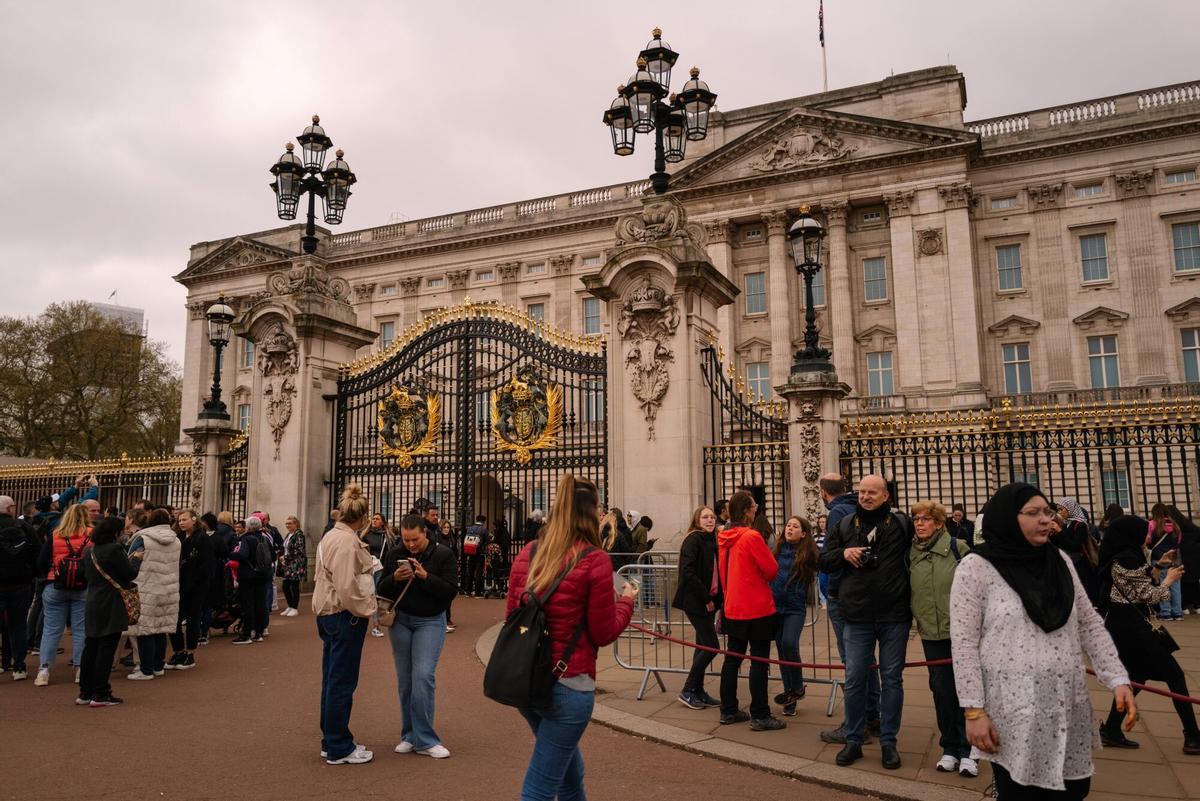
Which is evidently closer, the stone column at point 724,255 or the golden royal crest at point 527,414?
the golden royal crest at point 527,414

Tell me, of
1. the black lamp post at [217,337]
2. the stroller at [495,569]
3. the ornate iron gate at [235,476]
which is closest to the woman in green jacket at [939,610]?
the stroller at [495,569]

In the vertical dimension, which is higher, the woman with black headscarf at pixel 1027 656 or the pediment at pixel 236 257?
the pediment at pixel 236 257

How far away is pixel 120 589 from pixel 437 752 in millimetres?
4051

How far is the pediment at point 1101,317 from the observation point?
3631 cm

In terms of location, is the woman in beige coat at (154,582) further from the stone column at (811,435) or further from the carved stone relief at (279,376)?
the stone column at (811,435)

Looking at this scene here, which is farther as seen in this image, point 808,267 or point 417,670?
point 808,267

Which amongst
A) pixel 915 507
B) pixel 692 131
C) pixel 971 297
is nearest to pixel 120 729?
pixel 915 507

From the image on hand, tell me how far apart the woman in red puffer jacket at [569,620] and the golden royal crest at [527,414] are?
10325 mm

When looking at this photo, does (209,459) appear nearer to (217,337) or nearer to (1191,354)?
(217,337)

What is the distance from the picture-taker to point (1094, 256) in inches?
1479

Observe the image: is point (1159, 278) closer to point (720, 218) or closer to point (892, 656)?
point (720, 218)

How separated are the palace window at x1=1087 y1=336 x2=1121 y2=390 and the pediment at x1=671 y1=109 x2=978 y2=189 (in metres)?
10.1

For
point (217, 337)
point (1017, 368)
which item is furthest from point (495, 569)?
point (1017, 368)

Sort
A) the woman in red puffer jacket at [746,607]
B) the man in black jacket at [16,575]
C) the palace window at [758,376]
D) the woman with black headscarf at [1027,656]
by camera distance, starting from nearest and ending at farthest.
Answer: the woman with black headscarf at [1027,656], the woman in red puffer jacket at [746,607], the man in black jacket at [16,575], the palace window at [758,376]
